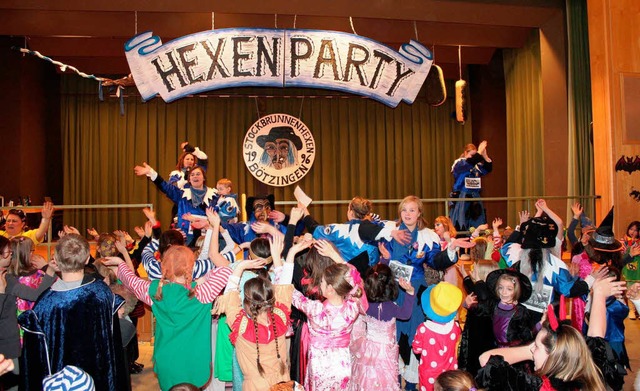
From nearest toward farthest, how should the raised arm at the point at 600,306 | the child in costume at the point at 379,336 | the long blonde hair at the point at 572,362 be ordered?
the long blonde hair at the point at 572,362 → the raised arm at the point at 600,306 → the child in costume at the point at 379,336

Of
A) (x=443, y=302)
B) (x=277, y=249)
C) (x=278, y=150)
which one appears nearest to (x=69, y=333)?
(x=277, y=249)

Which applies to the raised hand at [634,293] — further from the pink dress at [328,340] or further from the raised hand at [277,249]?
the raised hand at [277,249]

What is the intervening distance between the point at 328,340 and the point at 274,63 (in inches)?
195

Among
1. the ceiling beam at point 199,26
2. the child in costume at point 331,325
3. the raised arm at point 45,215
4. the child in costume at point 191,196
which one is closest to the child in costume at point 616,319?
the child in costume at point 331,325

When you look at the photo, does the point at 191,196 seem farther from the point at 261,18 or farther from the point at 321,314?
the point at 261,18

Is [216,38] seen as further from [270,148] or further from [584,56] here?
[584,56]

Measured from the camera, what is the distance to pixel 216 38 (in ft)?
24.9

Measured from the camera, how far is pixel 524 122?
11281 mm

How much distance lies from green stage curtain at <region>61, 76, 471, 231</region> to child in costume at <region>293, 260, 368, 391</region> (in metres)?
10.0

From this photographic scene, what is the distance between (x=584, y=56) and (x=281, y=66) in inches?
196

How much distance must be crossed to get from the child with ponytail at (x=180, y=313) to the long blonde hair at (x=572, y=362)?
178 centimetres

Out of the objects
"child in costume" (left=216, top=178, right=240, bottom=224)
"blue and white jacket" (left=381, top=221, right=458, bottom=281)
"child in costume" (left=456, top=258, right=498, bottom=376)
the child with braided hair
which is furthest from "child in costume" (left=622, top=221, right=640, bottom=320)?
"child in costume" (left=216, top=178, right=240, bottom=224)

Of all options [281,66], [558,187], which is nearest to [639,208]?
[558,187]

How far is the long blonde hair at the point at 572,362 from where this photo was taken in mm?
2330
